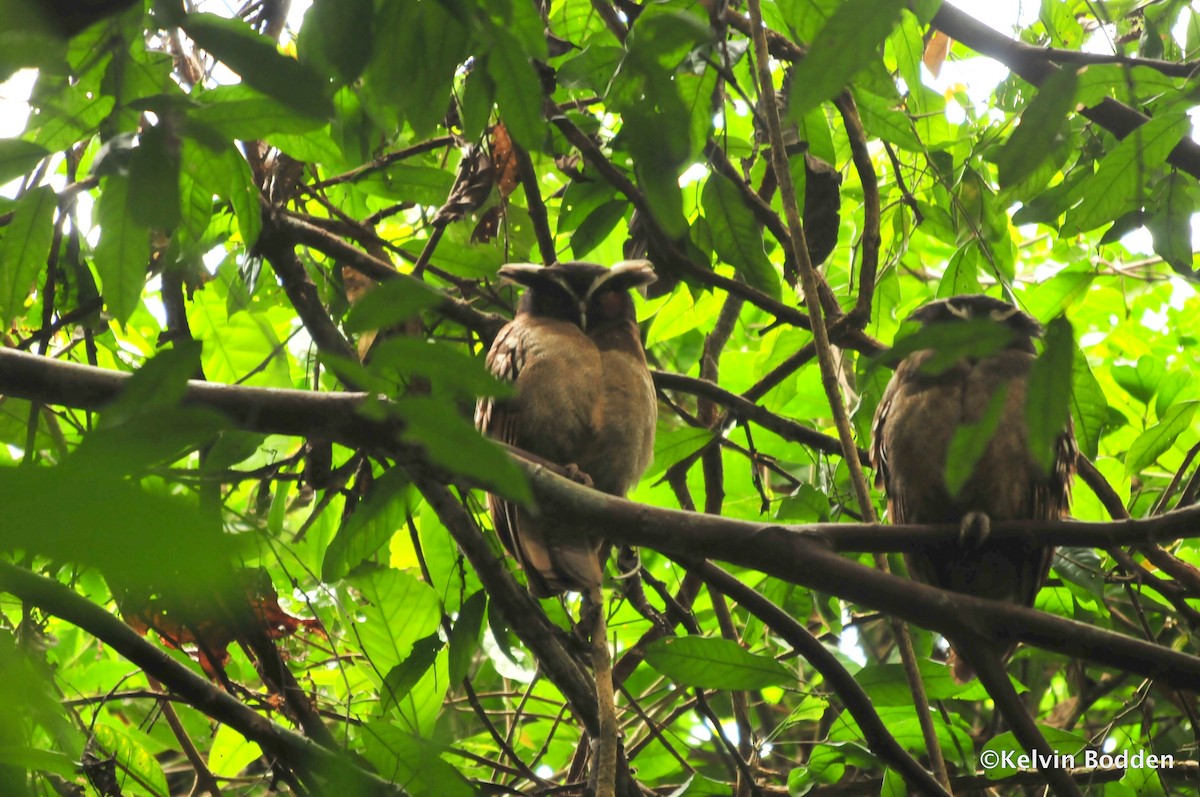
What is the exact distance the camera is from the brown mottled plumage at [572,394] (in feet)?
13.7

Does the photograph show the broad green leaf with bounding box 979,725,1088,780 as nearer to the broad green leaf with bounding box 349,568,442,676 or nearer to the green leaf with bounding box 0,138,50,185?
the broad green leaf with bounding box 349,568,442,676

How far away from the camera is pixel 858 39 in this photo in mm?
1316

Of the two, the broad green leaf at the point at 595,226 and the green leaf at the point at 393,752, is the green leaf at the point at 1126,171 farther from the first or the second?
the green leaf at the point at 393,752

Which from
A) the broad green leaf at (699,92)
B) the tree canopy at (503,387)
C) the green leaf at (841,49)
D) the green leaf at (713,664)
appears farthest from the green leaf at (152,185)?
the green leaf at (713,664)

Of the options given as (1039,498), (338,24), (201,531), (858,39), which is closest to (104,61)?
(338,24)

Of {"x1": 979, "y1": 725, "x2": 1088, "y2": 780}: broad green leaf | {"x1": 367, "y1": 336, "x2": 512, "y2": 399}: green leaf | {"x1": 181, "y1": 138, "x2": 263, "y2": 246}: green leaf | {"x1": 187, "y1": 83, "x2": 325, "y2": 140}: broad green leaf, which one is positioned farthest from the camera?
{"x1": 979, "y1": 725, "x2": 1088, "y2": 780}: broad green leaf

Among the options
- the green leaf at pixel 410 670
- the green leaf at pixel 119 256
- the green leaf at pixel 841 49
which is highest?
the green leaf at pixel 119 256

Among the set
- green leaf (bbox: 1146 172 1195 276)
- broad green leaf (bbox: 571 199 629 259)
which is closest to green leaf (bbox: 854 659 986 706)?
green leaf (bbox: 1146 172 1195 276)

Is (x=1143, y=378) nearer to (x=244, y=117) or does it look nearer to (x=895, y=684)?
(x=895, y=684)

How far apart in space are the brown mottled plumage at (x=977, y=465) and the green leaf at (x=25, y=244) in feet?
8.79

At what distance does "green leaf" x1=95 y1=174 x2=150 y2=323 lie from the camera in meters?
2.00

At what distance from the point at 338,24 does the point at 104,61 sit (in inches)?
36.4

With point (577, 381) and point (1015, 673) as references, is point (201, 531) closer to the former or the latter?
point (577, 381)

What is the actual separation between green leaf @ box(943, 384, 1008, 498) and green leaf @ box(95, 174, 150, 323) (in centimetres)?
154
